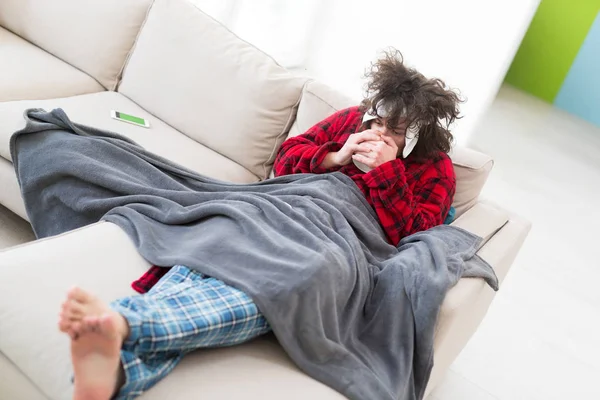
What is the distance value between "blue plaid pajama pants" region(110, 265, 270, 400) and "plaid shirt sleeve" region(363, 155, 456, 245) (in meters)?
0.62

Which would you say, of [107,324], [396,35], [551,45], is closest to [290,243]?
[107,324]

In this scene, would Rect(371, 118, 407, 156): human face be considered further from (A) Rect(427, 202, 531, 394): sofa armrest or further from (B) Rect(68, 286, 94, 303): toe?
(B) Rect(68, 286, 94, 303): toe

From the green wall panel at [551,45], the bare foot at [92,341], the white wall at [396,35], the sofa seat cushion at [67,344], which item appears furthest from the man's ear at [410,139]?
the green wall panel at [551,45]

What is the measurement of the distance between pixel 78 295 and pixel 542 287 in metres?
2.47

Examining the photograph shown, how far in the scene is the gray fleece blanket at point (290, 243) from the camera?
1.27m

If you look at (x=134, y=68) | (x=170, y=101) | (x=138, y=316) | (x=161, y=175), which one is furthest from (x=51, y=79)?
(x=138, y=316)

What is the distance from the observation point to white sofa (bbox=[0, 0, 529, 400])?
3.93ft

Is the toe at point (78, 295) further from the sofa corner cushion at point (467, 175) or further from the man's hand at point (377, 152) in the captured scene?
the sofa corner cushion at point (467, 175)

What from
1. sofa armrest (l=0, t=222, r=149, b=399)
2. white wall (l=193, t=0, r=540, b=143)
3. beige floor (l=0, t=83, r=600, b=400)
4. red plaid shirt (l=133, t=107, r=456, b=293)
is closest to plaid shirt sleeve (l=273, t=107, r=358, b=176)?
red plaid shirt (l=133, t=107, r=456, b=293)

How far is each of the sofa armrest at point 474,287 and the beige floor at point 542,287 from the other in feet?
1.25

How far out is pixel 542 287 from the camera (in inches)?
116

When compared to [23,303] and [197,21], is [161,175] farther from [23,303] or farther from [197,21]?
[197,21]

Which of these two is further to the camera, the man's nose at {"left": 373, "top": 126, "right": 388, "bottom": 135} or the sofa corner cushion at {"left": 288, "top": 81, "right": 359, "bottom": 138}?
the sofa corner cushion at {"left": 288, "top": 81, "right": 359, "bottom": 138}

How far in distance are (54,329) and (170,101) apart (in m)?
1.26
